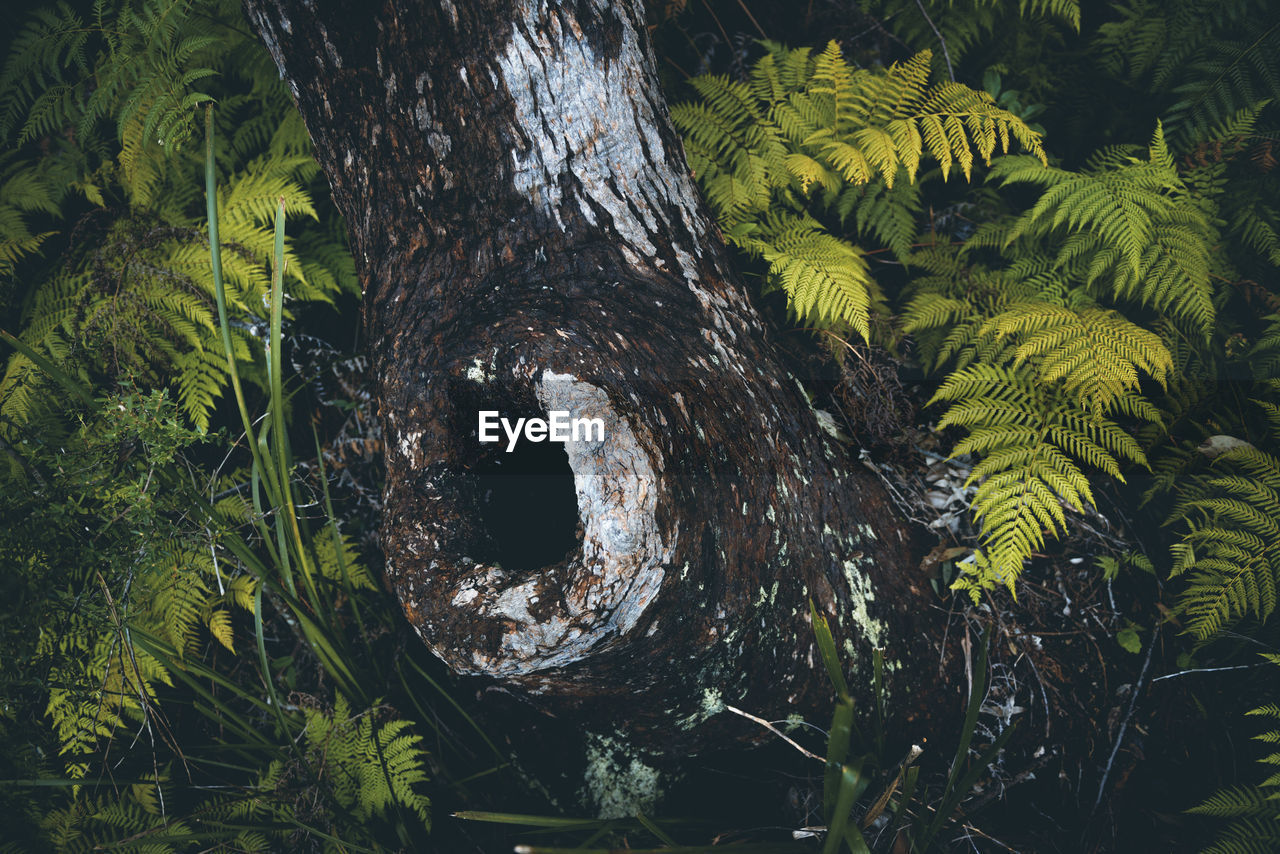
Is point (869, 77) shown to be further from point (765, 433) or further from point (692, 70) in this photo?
point (765, 433)

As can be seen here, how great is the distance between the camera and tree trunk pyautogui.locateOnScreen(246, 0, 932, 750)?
1398 mm

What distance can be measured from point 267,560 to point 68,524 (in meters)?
0.71

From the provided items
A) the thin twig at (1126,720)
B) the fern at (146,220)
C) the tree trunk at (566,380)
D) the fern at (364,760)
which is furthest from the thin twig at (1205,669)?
the fern at (146,220)

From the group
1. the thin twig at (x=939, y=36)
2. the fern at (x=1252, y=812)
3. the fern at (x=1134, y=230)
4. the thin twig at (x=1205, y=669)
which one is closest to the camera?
the fern at (x=1252, y=812)

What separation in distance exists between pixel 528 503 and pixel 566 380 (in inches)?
19.3

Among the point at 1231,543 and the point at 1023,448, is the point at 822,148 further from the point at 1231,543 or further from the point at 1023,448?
the point at 1231,543

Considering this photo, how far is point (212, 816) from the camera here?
2.02m

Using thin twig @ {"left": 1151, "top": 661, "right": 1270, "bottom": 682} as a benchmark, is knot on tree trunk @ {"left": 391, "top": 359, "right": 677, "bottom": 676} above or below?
Result: above

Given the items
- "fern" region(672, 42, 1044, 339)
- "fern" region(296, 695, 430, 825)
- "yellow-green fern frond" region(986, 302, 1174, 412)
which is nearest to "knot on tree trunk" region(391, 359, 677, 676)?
"fern" region(296, 695, 430, 825)

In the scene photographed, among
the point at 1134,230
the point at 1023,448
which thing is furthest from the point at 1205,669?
the point at 1134,230

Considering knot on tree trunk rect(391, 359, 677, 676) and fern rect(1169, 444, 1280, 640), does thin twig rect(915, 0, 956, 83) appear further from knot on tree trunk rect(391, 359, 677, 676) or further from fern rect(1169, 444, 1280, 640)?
knot on tree trunk rect(391, 359, 677, 676)

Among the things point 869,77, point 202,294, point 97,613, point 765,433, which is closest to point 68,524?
point 97,613

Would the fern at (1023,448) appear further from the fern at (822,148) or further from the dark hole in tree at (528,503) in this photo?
the dark hole in tree at (528,503)

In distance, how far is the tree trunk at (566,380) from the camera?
1.40 metres
